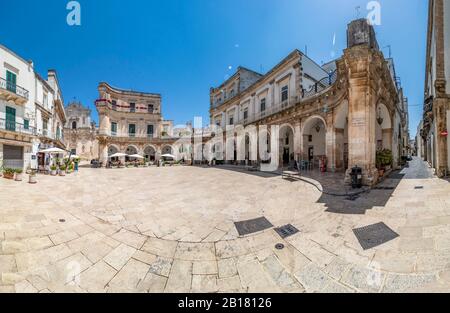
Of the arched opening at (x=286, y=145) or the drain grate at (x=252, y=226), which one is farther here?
the arched opening at (x=286, y=145)

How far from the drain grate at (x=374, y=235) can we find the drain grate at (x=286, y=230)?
124 cm

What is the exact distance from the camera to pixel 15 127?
15672mm

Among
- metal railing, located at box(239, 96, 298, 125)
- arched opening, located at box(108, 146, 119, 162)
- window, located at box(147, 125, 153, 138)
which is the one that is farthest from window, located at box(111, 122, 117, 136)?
metal railing, located at box(239, 96, 298, 125)

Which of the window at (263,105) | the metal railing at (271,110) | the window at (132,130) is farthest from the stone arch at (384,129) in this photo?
the window at (132,130)

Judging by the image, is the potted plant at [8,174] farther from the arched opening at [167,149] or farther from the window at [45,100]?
the arched opening at [167,149]

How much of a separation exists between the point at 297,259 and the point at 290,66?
18945mm

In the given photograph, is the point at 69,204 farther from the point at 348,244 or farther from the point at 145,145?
the point at 145,145

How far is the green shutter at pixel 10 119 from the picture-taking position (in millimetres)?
15273

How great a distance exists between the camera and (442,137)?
9.58m

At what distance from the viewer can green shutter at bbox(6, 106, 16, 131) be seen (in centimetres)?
1527

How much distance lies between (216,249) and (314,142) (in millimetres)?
15632

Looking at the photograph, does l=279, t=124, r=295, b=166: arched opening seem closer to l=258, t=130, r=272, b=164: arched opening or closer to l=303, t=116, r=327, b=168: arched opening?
l=258, t=130, r=272, b=164: arched opening

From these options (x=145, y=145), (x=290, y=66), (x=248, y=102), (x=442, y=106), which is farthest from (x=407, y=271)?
(x=145, y=145)

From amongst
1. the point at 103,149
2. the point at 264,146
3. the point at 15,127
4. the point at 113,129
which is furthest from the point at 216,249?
the point at 113,129
